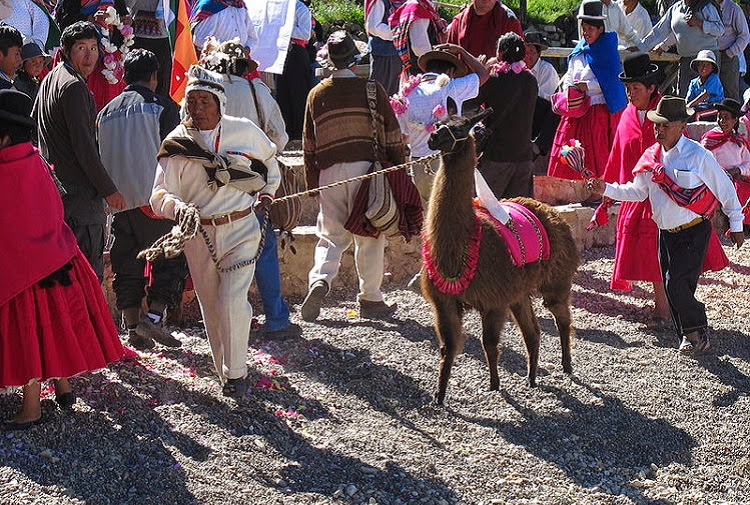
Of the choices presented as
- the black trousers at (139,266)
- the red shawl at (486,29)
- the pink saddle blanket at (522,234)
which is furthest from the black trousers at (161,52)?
the pink saddle blanket at (522,234)

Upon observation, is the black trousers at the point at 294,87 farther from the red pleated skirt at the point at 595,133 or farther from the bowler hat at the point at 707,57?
the bowler hat at the point at 707,57

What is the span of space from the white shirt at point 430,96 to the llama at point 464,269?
140 cm

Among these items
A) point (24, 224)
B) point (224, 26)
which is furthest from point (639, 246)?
point (24, 224)

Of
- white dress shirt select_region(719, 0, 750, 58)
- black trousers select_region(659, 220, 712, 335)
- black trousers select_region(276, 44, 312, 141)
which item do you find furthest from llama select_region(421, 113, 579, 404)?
white dress shirt select_region(719, 0, 750, 58)

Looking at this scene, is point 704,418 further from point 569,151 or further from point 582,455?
point 569,151

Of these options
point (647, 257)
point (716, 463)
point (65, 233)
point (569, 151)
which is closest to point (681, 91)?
point (647, 257)

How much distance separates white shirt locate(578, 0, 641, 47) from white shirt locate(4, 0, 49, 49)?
665 centimetres

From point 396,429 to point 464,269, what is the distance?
1.02 m

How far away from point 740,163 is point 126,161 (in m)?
5.75

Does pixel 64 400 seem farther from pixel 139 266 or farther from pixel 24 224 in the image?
pixel 139 266

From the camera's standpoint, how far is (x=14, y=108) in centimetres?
551

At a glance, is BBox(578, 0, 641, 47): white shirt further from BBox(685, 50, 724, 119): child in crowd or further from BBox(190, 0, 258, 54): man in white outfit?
BBox(190, 0, 258, 54): man in white outfit

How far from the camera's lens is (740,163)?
986 centimetres

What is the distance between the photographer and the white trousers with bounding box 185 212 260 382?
6.12 meters
